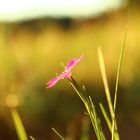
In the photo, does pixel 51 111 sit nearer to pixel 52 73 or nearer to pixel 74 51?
pixel 52 73

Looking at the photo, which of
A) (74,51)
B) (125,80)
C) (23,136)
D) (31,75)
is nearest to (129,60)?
(125,80)

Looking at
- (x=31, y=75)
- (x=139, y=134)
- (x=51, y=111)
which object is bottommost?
(x=139, y=134)

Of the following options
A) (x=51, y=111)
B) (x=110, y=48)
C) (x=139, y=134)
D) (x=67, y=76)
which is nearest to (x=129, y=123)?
(x=139, y=134)

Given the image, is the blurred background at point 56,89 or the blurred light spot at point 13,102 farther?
the blurred background at point 56,89

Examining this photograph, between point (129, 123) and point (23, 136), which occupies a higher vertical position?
point (23, 136)

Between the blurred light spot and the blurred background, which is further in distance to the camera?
the blurred background

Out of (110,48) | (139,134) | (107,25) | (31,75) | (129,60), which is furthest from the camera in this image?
(107,25)

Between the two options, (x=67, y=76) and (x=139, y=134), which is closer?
(x=67, y=76)

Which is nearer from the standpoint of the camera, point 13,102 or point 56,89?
point 13,102

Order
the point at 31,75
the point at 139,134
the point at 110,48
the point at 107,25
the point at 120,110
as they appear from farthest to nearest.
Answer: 1. the point at 107,25
2. the point at 110,48
3. the point at 31,75
4. the point at 120,110
5. the point at 139,134

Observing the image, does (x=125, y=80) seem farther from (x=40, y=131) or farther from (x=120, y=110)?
(x=40, y=131)
